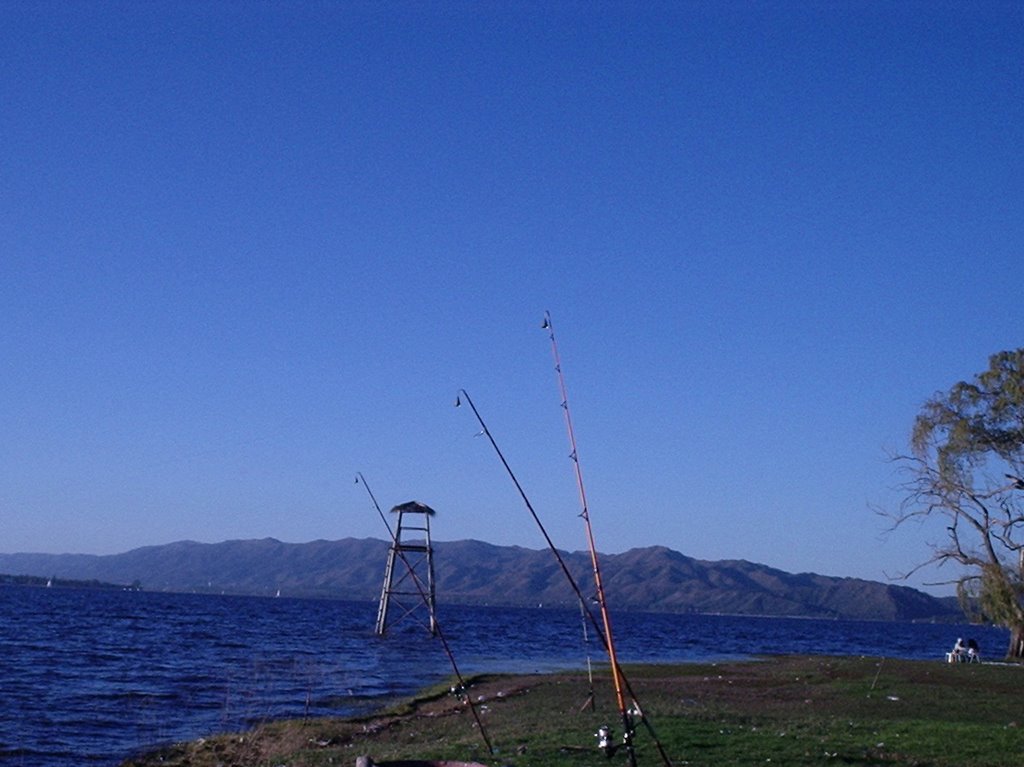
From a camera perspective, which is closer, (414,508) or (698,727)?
(698,727)

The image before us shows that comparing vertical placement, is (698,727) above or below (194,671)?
above

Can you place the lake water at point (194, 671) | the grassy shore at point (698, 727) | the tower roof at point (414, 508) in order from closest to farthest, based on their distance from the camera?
the grassy shore at point (698, 727) < the lake water at point (194, 671) < the tower roof at point (414, 508)

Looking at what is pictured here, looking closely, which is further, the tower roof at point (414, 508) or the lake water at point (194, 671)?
the tower roof at point (414, 508)

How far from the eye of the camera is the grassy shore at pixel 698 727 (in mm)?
16219

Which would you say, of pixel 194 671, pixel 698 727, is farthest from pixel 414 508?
pixel 698 727

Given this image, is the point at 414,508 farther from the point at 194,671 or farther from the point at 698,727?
the point at 698,727

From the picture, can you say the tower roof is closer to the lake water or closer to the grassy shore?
the lake water

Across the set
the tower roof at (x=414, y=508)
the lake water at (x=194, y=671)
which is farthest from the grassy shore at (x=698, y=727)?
the tower roof at (x=414, y=508)

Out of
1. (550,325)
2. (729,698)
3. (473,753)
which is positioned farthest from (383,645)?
(550,325)

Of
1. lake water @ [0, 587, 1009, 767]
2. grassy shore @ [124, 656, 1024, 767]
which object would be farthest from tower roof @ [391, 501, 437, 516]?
grassy shore @ [124, 656, 1024, 767]

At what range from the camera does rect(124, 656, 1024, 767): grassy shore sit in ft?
53.2

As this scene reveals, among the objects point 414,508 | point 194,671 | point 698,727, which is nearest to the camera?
point 698,727

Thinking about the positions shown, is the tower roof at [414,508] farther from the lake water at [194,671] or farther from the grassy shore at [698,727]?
the grassy shore at [698,727]

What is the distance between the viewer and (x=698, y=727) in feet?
62.4
